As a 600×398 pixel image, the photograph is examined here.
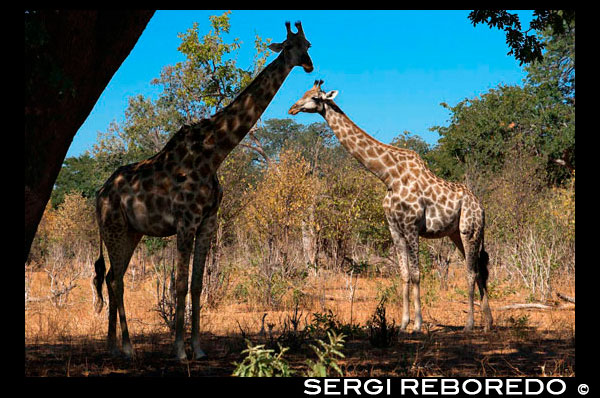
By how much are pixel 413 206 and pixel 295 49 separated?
322 centimetres

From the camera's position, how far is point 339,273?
16.8 m

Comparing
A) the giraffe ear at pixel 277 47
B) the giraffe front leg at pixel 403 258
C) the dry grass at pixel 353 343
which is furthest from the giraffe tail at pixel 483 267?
Answer: the giraffe ear at pixel 277 47

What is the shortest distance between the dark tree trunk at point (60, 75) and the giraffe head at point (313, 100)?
14.2 feet

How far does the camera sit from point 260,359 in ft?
16.9

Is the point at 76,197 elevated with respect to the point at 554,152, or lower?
lower

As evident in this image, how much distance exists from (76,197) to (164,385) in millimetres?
21074

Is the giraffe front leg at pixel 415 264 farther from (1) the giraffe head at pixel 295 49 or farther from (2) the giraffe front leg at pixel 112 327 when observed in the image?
(2) the giraffe front leg at pixel 112 327

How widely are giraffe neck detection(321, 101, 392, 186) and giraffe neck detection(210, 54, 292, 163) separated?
8.33ft

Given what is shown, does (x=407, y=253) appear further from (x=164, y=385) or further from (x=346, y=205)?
(x=346, y=205)

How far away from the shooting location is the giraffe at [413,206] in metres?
9.02

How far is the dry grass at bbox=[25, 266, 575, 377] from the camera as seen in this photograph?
20.8 ft

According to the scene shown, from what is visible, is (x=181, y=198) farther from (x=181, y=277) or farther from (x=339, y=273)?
(x=339, y=273)

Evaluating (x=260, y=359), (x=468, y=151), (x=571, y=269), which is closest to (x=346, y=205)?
(x=571, y=269)


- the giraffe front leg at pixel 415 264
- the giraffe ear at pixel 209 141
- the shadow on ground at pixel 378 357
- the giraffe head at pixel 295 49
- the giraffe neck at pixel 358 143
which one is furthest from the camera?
the giraffe neck at pixel 358 143
